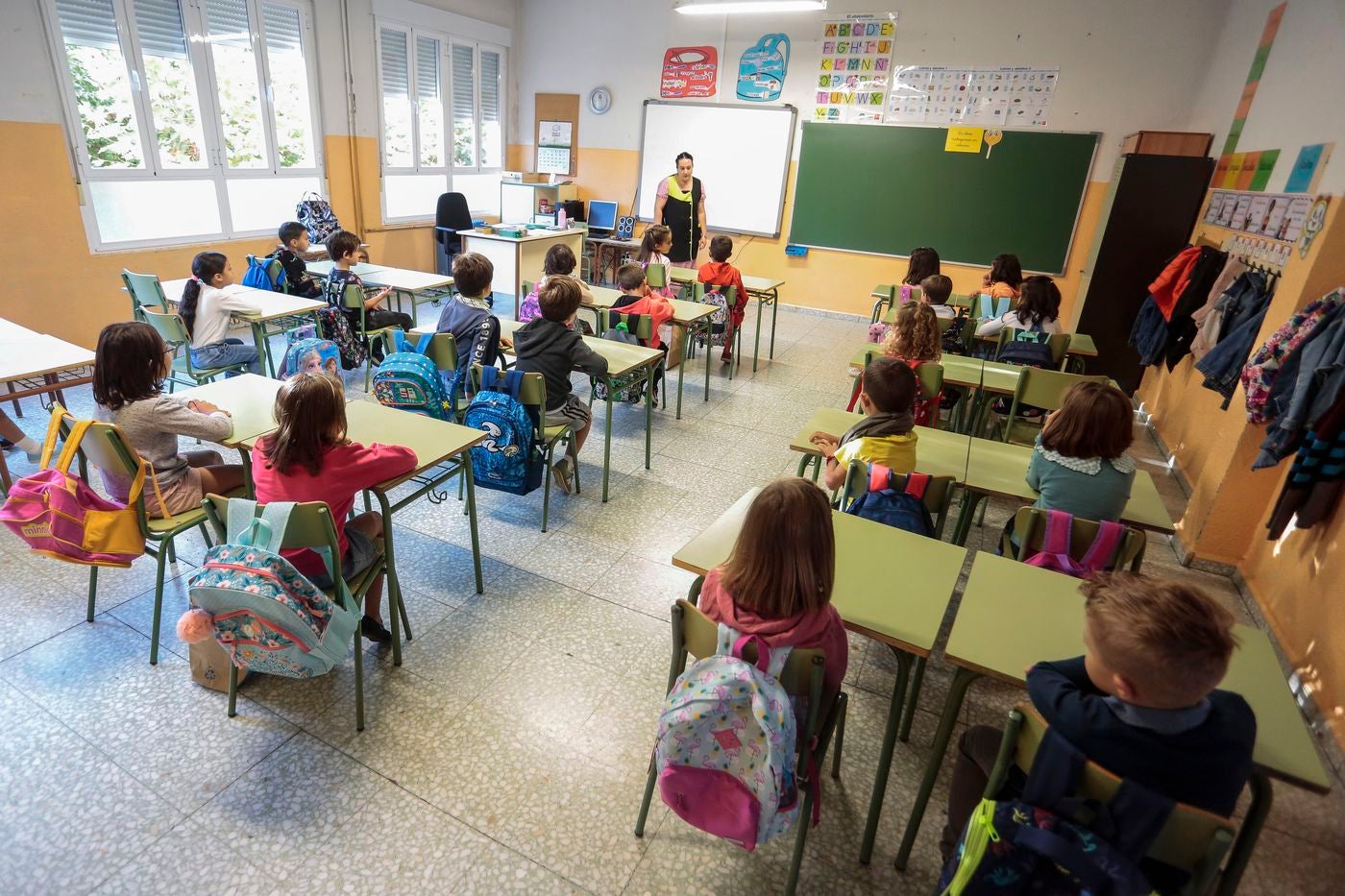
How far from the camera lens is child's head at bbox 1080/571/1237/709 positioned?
1111 mm

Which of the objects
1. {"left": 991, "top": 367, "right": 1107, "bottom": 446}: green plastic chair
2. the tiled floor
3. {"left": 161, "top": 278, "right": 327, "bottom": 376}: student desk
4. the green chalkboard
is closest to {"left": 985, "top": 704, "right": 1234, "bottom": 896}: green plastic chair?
the tiled floor

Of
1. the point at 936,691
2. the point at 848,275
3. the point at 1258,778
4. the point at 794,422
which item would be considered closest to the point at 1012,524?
the point at 936,691

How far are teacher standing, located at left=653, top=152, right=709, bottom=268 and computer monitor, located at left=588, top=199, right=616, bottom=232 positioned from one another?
5.05ft

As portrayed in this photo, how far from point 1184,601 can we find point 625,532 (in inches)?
92.0

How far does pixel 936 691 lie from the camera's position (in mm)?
2369

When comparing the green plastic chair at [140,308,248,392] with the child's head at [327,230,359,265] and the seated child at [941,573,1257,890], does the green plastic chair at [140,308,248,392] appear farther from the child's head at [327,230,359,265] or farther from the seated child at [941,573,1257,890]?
the seated child at [941,573,1257,890]

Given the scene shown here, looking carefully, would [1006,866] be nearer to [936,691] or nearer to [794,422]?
[936,691]

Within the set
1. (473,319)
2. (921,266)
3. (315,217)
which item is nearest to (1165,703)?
(473,319)

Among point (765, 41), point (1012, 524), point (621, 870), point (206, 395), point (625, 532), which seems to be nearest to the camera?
point (621, 870)

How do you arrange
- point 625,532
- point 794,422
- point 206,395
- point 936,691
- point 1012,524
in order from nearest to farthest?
point 1012,524
point 936,691
point 206,395
point 625,532
point 794,422

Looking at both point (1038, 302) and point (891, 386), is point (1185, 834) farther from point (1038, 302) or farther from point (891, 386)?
point (1038, 302)

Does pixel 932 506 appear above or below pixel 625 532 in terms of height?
above

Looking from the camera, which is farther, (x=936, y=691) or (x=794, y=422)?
(x=794, y=422)

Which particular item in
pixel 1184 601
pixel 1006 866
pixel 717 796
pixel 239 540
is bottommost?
pixel 717 796
